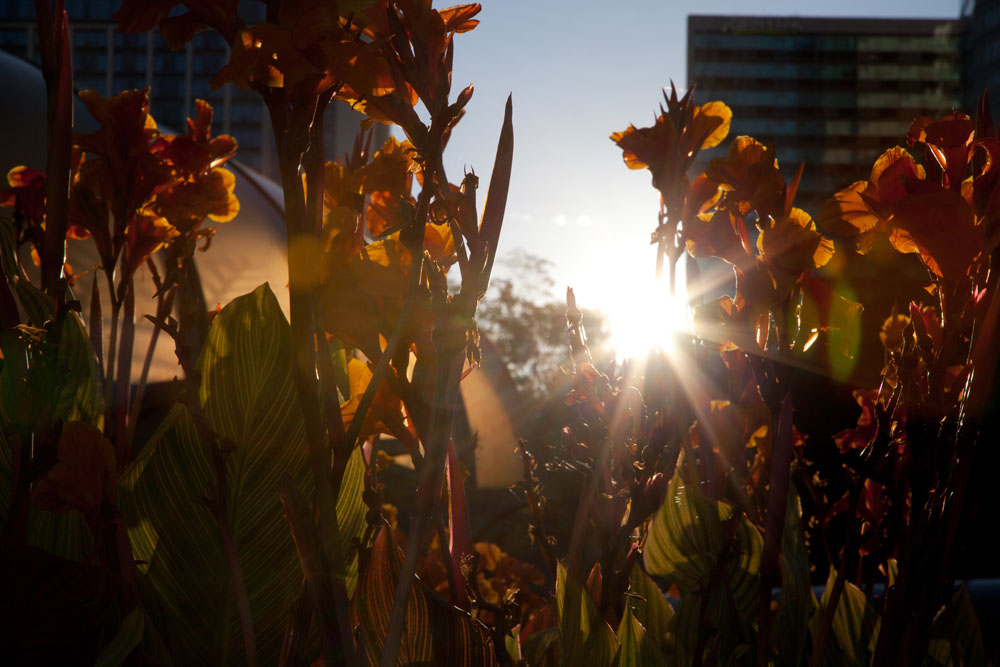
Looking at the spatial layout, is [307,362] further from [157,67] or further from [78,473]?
[157,67]

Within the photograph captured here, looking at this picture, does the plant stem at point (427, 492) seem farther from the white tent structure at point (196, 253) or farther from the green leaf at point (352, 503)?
the white tent structure at point (196, 253)

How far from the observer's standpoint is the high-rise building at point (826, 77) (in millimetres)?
32000

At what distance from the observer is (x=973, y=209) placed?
342 millimetres

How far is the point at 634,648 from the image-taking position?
1.20ft

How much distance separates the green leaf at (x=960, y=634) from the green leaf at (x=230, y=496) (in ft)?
1.50

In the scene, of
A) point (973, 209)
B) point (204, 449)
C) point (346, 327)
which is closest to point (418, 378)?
point (346, 327)

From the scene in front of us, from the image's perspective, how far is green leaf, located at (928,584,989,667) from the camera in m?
0.51

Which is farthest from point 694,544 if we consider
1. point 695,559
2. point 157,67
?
point 157,67

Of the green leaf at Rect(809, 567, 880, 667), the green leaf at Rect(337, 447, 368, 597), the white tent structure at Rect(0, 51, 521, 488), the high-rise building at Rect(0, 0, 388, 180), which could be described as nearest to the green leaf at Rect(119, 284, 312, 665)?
the green leaf at Rect(337, 447, 368, 597)

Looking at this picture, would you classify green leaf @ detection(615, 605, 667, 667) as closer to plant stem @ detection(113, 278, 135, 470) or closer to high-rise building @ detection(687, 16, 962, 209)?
plant stem @ detection(113, 278, 135, 470)

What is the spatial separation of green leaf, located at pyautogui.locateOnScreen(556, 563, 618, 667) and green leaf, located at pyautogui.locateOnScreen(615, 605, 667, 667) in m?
0.02

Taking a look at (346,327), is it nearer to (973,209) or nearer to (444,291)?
(444,291)

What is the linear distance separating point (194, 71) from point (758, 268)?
121ft

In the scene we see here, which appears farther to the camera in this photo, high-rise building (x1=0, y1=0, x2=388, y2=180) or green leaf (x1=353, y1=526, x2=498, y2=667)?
high-rise building (x1=0, y1=0, x2=388, y2=180)
